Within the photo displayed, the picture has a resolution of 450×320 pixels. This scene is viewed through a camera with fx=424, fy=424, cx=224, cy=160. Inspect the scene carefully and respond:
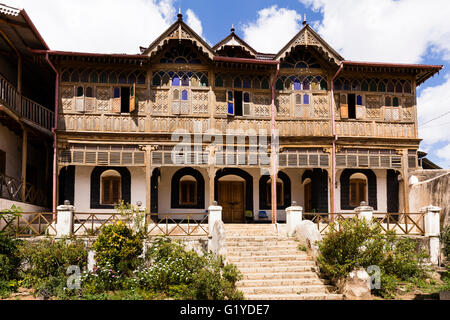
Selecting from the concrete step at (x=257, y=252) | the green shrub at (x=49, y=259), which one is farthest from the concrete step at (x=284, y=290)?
the green shrub at (x=49, y=259)

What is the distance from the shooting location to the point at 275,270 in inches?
531

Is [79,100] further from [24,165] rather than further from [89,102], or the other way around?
[24,165]

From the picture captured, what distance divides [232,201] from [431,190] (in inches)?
369

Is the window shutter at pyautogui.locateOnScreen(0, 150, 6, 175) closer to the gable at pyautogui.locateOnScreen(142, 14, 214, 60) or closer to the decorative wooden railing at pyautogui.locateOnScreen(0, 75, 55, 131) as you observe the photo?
the decorative wooden railing at pyautogui.locateOnScreen(0, 75, 55, 131)

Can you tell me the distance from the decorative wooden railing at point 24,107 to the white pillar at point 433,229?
56.1 feet

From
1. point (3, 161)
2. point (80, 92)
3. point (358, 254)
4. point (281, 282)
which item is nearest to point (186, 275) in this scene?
point (281, 282)

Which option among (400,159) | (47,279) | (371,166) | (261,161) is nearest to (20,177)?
(47,279)

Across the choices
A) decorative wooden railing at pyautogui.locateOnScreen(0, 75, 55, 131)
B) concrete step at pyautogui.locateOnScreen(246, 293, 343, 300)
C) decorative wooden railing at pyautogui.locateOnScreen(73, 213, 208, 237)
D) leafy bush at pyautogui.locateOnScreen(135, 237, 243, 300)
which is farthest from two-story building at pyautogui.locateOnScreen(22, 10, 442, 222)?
concrete step at pyautogui.locateOnScreen(246, 293, 343, 300)

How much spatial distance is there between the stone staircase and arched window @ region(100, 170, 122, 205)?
758cm
